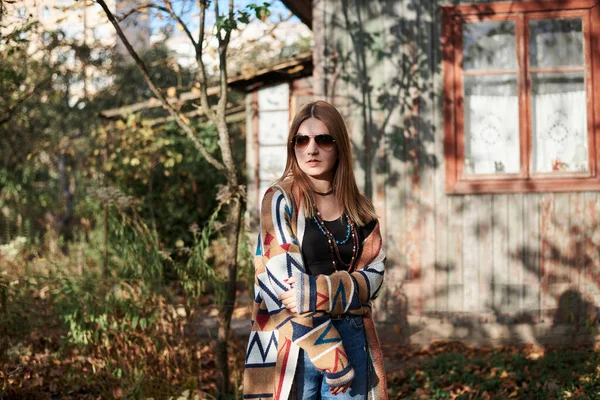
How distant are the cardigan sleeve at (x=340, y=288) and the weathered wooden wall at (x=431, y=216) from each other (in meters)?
4.12

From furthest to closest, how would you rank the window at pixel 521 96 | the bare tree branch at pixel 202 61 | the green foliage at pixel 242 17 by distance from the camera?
the window at pixel 521 96, the bare tree branch at pixel 202 61, the green foliage at pixel 242 17

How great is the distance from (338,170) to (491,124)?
4351 millimetres

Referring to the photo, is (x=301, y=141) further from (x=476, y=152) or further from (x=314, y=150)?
(x=476, y=152)

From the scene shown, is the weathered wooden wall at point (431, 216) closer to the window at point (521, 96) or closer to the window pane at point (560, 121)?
the window at point (521, 96)

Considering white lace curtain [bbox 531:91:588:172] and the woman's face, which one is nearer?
the woman's face

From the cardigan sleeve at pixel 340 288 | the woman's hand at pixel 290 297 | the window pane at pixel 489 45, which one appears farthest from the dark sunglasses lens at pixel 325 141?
the window pane at pixel 489 45

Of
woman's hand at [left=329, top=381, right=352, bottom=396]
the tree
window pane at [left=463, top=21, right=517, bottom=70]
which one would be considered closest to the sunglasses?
woman's hand at [left=329, top=381, right=352, bottom=396]

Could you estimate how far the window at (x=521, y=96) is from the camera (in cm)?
650

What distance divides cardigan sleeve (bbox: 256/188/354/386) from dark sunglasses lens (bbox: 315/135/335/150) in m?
0.26

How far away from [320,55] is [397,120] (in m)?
1.01

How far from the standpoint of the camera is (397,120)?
6.68 metres

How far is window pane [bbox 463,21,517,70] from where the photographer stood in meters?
6.60

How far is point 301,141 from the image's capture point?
8.80 feet

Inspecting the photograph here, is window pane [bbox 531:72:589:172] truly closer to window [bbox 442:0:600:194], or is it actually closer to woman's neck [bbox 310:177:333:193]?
window [bbox 442:0:600:194]
